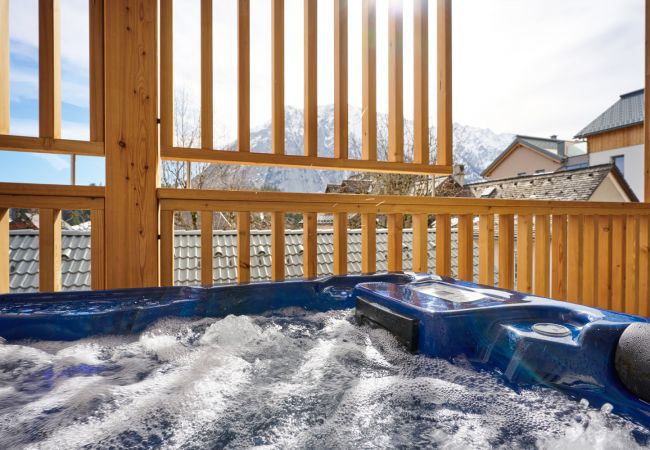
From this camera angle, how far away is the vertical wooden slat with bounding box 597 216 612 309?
2520 millimetres

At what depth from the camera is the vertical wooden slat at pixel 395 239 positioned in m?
1.99

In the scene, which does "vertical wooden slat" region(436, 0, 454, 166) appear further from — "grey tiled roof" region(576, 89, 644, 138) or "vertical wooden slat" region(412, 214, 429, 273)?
"grey tiled roof" region(576, 89, 644, 138)

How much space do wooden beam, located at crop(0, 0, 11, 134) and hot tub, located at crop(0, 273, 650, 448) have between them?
34.3 inches

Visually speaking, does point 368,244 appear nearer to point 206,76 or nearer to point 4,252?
point 206,76

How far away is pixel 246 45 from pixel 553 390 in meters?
1.74

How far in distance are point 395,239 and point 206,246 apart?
95 centimetres

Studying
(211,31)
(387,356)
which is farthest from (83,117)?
(387,356)

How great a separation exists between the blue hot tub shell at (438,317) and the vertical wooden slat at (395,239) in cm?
55

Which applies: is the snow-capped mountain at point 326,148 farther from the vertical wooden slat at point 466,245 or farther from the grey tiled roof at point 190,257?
the grey tiled roof at point 190,257

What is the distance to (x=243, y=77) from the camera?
5.91 ft

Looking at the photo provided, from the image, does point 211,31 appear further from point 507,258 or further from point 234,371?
point 507,258

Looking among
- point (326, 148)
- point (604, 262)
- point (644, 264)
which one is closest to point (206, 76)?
point (604, 262)

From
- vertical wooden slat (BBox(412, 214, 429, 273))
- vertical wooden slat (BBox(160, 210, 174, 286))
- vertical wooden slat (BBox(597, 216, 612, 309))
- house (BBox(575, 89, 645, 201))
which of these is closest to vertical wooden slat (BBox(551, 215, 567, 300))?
vertical wooden slat (BBox(597, 216, 612, 309))

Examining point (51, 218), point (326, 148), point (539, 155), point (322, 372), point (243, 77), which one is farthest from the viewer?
point (539, 155)
